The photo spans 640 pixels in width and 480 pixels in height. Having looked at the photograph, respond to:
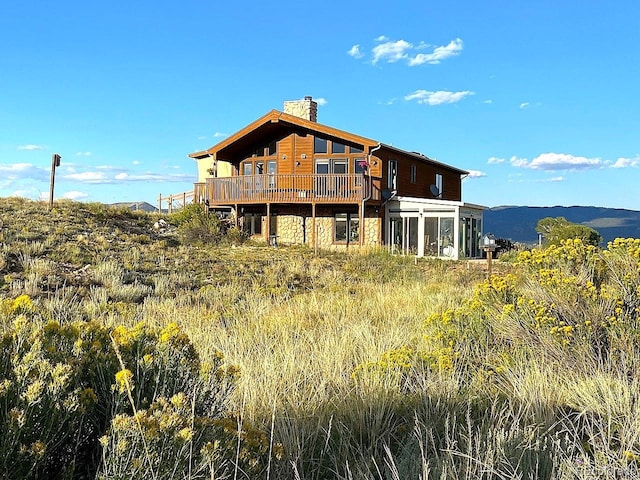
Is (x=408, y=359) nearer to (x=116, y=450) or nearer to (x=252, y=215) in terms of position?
(x=116, y=450)

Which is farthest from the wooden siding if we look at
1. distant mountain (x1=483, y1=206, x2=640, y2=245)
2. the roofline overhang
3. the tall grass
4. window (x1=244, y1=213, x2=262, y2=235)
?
distant mountain (x1=483, y1=206, x2=640, y2=245)

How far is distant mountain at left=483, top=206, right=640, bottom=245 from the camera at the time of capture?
228 ft

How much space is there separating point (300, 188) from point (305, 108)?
6.08 m

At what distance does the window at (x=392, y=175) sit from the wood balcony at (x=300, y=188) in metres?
1.40

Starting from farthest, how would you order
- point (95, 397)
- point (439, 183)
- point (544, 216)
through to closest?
point (544, 216) → point (439, 183) → point (95, 397)

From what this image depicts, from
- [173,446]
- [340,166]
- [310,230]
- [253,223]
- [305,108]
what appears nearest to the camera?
[173,446]

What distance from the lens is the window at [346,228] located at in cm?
2405

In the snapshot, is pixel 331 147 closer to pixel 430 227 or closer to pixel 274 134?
pixel 274 134

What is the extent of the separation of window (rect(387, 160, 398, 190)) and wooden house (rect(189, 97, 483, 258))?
47 millimetres

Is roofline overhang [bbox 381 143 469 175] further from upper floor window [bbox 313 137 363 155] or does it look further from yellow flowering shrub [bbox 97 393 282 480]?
yellow flowering shrub [bbox 97 393 282 480]

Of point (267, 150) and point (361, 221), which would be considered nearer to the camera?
point (361, 221)

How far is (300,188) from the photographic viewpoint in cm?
2303

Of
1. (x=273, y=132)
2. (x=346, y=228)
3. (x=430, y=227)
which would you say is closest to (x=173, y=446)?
(x=430, y=227)

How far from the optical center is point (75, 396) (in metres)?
1.98
